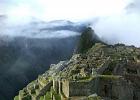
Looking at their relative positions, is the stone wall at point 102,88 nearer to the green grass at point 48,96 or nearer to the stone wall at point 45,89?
the green grass at point 48,96

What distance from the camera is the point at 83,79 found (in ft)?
354

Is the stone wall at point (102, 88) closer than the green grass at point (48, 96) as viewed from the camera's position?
Yes

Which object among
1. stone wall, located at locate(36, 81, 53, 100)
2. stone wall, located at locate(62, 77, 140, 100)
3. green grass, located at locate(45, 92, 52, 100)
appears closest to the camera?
stone wall, located at locate(62, 77, 140, 100)

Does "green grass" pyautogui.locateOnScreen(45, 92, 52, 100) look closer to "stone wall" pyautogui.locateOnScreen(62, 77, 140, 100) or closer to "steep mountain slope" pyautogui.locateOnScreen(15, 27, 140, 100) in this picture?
"steep mountain slope" pyautogui.locateOnScreen(15, 27, 140, 100)

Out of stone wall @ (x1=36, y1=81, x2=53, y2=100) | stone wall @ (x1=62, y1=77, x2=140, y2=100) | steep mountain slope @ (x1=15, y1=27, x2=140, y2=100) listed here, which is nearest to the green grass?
steep mountain slope @ (x1=15, y1=27, x2=140, y2=100)

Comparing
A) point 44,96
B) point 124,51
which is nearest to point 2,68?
point 124,51

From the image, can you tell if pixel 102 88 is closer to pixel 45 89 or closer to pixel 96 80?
pixel 96 80

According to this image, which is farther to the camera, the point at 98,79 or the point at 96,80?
the point at 98,79

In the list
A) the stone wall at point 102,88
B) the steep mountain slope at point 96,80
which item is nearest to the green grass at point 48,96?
the steep mountain slope at point 96,80

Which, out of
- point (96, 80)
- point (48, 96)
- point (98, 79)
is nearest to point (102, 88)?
point (98, 79)

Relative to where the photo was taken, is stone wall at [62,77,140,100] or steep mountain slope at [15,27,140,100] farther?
steep mountain slope at [15,27,140,100]

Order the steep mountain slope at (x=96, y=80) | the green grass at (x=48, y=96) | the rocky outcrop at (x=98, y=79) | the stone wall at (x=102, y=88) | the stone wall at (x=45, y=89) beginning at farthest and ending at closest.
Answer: the stone wall at (x=45, y=89), the green grass at (x=48, y=96), the steep mountain slope at (x=96, y=80), the rocky outcrop at (x=98, y=79), the stone wall at (x=102, y=88)

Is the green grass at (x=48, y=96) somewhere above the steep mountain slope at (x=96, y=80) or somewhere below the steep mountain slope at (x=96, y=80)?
below

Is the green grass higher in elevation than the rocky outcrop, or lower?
lower
